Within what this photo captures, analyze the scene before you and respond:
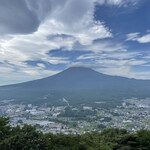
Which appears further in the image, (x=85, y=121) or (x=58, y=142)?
(x=85, y=121)

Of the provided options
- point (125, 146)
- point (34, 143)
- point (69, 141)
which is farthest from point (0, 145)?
point (125, 146)

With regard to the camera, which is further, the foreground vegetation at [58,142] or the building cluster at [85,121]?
the building cluster at [85,121]

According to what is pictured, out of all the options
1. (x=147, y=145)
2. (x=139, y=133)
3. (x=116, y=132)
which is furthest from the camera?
(x=116, y=132)

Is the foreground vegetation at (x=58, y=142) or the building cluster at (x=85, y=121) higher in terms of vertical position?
the foreground vegetation at (x=58, y=142)

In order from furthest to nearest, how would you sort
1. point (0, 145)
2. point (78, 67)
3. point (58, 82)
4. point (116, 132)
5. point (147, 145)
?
point (78, 67) → point (58, 82) → point (116, 132) → point (147, 145) → point (0, 145)

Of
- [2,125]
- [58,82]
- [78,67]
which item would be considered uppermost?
[78,67]

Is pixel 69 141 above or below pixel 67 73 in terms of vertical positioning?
below

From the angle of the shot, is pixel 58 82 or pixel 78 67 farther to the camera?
pixel 78 67

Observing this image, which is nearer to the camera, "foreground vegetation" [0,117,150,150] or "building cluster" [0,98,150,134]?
"foreground vegetation" [0,117,150,150]

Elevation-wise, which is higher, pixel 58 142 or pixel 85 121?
pixel 58 142

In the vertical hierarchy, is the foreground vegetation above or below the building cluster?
above

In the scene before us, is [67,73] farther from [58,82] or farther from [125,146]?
[125,146]
